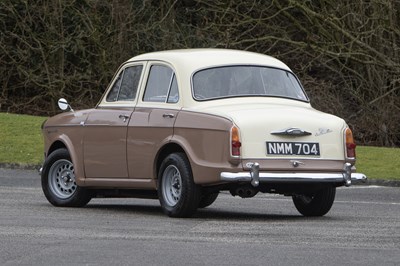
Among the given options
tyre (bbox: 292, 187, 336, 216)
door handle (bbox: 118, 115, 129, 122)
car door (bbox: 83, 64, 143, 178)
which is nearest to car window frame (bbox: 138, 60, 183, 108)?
car door (bbox: 83, 64, 143, 178)

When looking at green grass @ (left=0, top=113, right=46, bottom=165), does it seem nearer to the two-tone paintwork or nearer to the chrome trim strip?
the two-tone paintwork

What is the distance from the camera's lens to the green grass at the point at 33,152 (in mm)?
23750

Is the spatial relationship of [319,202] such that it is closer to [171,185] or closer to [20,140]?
[171,185]

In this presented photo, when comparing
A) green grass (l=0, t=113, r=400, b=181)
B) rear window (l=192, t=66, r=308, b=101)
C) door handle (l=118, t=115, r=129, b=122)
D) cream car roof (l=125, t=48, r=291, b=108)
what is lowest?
green grass (l=0, t=113, r=400, b=181)

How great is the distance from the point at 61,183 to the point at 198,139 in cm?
264

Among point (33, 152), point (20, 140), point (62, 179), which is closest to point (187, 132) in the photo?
point (62, 179)

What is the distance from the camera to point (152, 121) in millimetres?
13539

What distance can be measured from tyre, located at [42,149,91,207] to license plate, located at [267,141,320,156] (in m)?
2.78

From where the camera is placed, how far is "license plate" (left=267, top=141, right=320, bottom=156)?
1276 centimetres

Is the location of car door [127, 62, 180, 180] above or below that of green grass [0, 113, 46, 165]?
above

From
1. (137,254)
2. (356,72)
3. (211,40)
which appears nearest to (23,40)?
(211,40)

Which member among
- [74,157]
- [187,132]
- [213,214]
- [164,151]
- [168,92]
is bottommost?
[213,214]

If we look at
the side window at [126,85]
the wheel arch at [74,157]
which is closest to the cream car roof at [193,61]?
the side window at [126,85]

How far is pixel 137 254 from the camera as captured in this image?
952 centimetres
